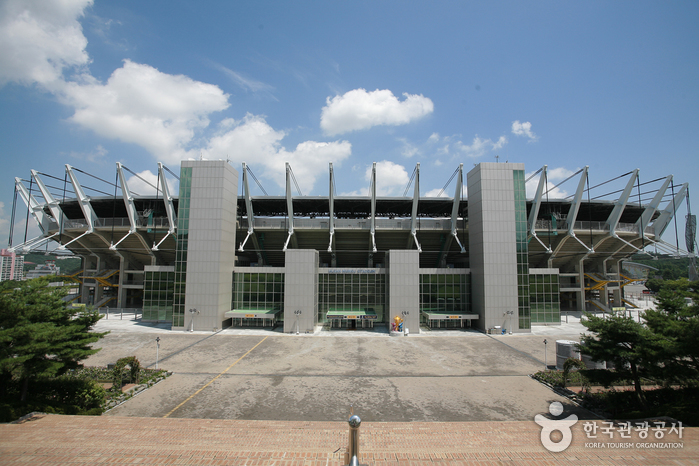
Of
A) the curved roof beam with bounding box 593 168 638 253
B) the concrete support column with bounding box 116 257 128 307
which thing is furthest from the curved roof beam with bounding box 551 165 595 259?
the concrete support column with bounding box 116 257 128 307

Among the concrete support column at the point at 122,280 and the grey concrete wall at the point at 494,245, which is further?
the concrete support column at the point at 122,280

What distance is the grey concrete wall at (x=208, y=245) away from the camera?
3659 centimetres

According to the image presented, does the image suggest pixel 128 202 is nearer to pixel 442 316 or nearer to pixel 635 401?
pixel 442 316

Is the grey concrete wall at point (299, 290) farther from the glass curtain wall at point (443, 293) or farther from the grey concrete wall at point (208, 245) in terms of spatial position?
the glass curtain wall at point (443, 293)

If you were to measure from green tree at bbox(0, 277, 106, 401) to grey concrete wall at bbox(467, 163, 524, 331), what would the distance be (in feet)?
120

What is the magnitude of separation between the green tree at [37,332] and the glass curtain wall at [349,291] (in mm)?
26358

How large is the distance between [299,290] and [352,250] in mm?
15030

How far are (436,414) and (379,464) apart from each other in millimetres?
7866

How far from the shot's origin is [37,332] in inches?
533

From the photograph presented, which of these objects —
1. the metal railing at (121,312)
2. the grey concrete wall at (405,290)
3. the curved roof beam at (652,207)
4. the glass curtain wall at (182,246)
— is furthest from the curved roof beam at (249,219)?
the curved roof beam at (652,207)

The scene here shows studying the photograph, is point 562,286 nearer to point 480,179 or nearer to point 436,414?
point 480,179

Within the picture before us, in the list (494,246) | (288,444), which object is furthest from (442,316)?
(288,444)

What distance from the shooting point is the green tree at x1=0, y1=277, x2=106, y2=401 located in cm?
A: 1315

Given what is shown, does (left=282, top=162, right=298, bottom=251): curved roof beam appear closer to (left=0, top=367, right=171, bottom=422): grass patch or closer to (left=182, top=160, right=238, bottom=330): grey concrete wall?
(left=182, top=160, right=238, bottom=330): grey concrete wall
